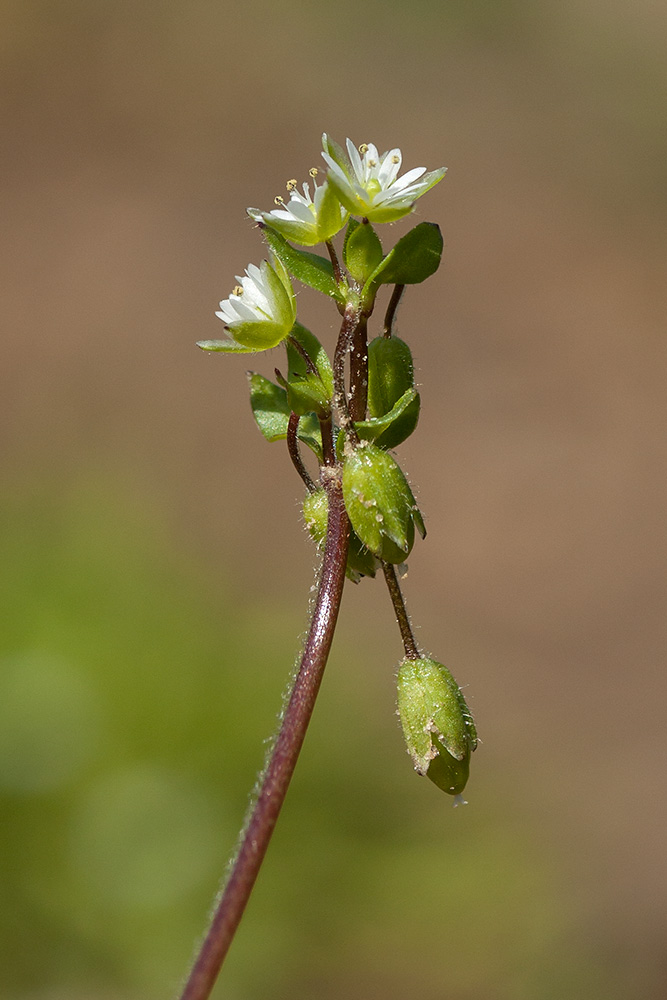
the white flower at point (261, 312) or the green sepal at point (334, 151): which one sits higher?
the green sepal at point (334, 151)

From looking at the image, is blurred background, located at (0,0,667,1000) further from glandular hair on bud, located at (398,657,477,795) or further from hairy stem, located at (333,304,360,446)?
hairy stem, located at (333,304,360,446)

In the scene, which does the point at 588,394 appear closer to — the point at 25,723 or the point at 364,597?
the point at 364,597

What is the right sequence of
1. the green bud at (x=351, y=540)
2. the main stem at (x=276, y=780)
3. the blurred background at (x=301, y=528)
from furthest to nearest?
the blurred background at (x=301, y=528), the green bud at (x=351, y=540), the main stem at (x=276, y=780)

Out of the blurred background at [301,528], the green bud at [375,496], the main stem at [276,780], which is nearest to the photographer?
the main stem at [276,780]

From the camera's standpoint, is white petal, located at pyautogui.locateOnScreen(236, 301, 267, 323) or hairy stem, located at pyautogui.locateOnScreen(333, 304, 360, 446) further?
white petal, located at pyautogui.locateOnScreen(236, 301, 267, 323)

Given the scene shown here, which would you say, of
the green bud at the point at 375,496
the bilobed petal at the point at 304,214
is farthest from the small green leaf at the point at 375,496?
the bilobed petal at the point at 304,214

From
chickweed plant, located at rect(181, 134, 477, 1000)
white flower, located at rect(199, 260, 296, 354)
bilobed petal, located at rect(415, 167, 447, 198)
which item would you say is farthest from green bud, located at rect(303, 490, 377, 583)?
bilobed petal, located at rect(415, 167, 447, 198)

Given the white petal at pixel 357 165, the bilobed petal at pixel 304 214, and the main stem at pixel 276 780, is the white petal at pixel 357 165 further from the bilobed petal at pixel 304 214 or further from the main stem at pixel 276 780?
the main stem at pixel 276 780
